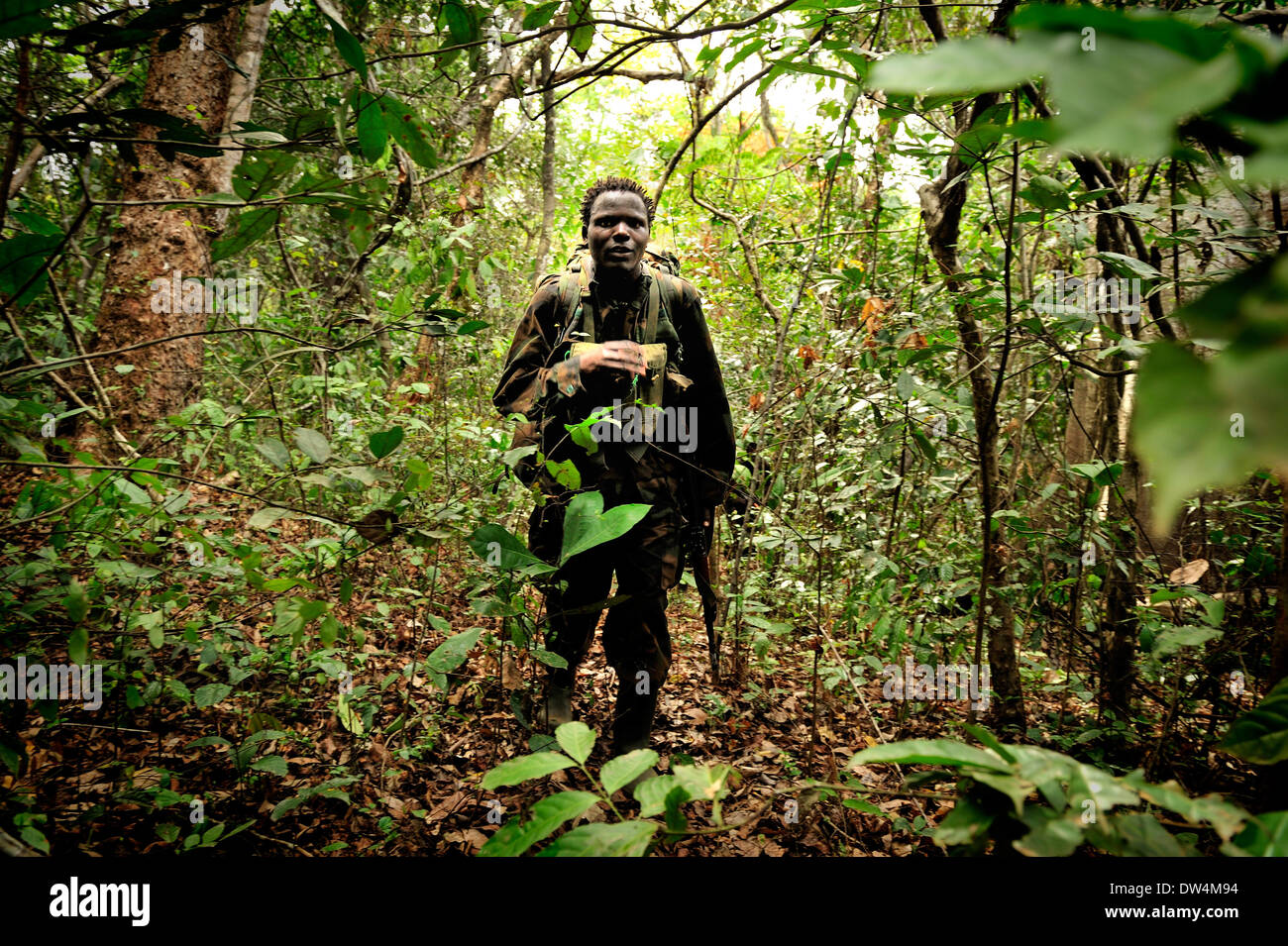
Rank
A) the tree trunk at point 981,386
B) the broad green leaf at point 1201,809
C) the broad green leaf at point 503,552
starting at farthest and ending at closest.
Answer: the tree trunk at point 981,386, the broad green leaf at point 503,552, the broad green leaf at point 1201,809

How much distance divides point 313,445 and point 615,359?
4.13ft

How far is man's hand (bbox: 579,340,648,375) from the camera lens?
230 centimetres

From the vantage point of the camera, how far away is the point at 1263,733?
0.72m

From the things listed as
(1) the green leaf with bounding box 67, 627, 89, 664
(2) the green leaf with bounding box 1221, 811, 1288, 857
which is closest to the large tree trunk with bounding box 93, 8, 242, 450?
(1) the green leaf with bounding box 67, 627, 89, 664

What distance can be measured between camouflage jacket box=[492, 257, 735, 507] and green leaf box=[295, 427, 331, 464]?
0.95 metres

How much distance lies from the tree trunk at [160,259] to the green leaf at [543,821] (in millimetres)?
3670

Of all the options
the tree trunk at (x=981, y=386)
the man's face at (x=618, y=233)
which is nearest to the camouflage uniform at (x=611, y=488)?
the man's face at (x=618, y=233)

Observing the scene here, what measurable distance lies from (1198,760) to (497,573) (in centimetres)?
238

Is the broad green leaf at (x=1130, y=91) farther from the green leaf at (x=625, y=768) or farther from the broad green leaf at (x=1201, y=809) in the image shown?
the green leaf at (x=625, y=768)

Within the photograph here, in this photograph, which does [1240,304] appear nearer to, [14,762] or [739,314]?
[14,762]

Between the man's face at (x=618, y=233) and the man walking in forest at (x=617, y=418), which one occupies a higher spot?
the man's face at (x=618, y=233)

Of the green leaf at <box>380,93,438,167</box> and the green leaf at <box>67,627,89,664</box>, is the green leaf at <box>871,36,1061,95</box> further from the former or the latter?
the green leaf at <box>67,627,89,664</box>

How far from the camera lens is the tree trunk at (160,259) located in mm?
3312
